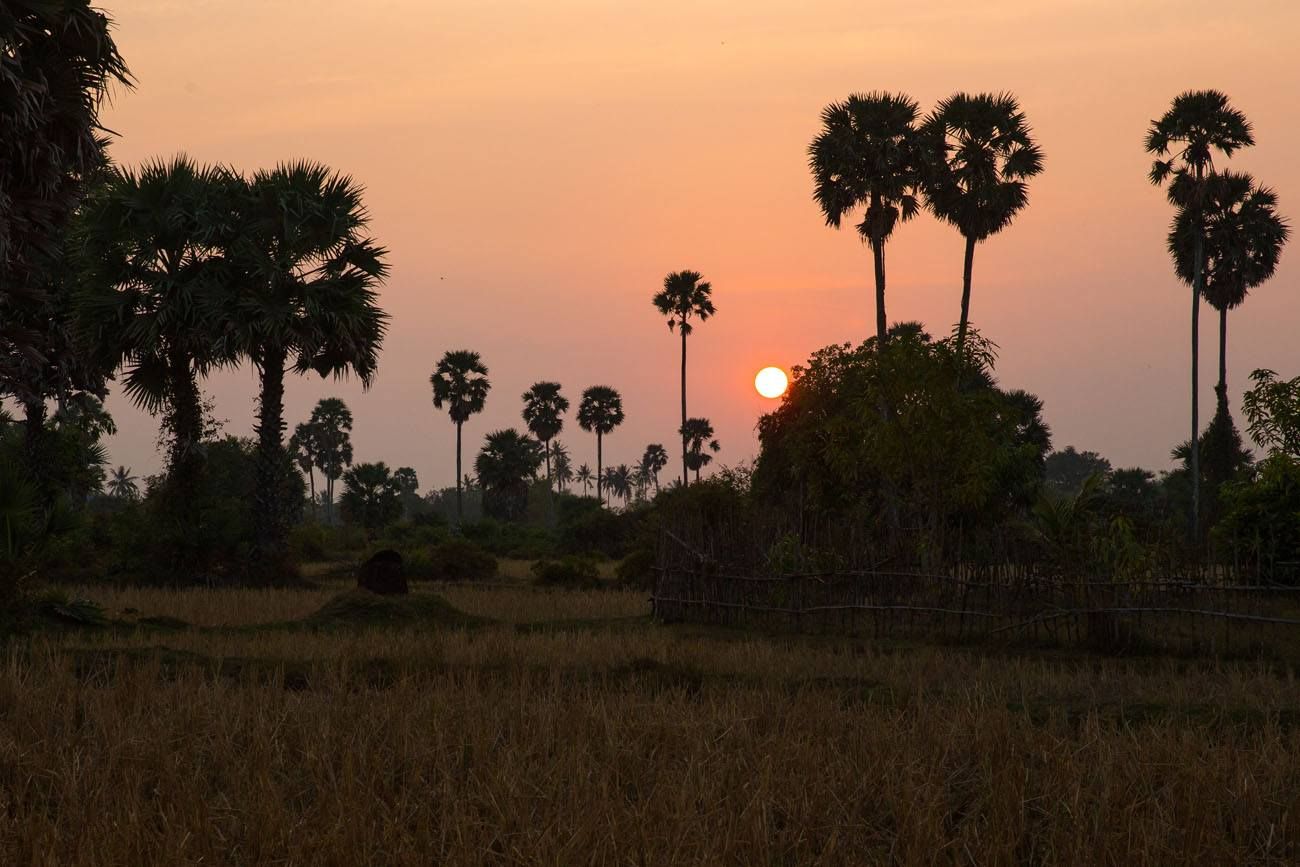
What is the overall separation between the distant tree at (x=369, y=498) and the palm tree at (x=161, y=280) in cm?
3233

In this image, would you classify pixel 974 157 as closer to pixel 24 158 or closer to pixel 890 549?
pixel 890 549

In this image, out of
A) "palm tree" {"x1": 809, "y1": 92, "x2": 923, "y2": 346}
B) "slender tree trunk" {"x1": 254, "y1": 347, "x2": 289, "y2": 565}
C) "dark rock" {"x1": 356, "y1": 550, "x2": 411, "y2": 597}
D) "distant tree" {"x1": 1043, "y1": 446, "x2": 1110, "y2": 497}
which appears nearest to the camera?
"dark rock" {"x1": 356, "y1": 550, "x2": 411, "y2": 597}

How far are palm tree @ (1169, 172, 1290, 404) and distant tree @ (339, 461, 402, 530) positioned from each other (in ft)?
128

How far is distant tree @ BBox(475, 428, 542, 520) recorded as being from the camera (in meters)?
81.8

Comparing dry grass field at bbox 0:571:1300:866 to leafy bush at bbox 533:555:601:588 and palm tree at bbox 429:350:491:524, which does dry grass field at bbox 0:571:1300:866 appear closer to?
leafy bush at bbox 533:555:601:588

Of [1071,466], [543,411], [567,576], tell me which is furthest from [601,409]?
[1071,466]

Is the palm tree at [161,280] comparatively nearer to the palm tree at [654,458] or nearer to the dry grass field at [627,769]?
the dry grass field at [627,769]

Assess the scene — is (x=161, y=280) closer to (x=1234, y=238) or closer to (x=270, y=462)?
(x=270, y=462)

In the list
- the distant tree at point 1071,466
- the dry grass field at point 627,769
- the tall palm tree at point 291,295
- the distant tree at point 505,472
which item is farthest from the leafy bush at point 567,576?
the distant tree at point 1071,466

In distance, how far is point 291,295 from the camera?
30578mm

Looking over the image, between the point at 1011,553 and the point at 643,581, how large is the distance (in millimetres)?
16493

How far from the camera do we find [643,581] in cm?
3303

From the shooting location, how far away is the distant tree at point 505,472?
3221 inches

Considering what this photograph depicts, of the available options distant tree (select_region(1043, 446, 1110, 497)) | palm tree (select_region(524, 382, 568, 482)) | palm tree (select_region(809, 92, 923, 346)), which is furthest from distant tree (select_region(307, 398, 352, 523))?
distant tree (select_region(1043, 446, 1110, 497))
